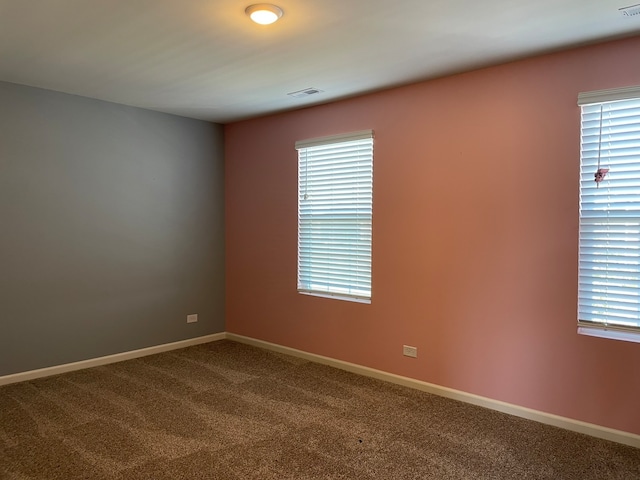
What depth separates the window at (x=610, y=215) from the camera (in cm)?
293

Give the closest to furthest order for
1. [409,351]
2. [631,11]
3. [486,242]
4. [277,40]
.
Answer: [631,11]
[277,40]
[486,242]
[409,351]

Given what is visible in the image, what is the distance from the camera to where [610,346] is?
298 centimetres

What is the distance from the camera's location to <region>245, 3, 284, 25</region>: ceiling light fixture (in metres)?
2.49

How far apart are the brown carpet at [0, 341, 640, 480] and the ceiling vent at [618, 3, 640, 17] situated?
8.59ft

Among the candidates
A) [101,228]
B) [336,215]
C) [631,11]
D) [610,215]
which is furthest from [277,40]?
[101,228]

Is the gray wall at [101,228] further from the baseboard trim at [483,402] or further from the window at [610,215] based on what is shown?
the window at [610,215]

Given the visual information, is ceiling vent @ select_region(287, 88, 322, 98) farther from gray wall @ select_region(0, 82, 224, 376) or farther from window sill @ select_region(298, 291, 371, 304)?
window sill @ select_region(298, 291, 371, 304)

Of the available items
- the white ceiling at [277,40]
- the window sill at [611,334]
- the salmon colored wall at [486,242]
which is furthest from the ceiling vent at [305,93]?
the window sill at [611,334]

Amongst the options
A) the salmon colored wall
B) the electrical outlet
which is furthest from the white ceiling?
the electrical outlet

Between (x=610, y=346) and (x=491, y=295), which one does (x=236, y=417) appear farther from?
(x=610, y=346)

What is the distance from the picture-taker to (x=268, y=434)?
10.1 feet

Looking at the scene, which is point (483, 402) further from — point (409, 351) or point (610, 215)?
point (610, 215)

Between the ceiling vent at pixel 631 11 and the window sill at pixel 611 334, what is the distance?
1944 mm

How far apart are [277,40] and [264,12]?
460mm
